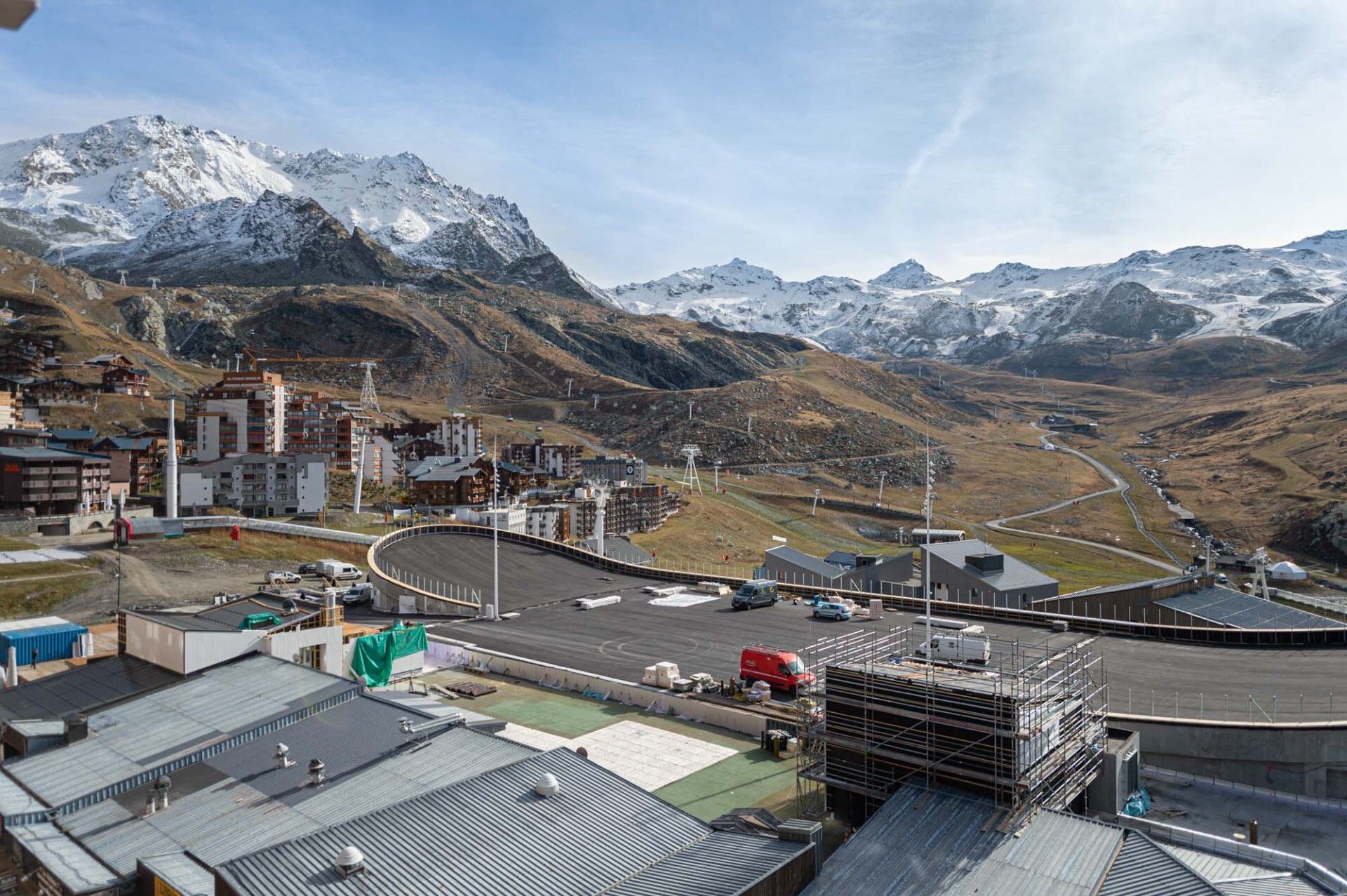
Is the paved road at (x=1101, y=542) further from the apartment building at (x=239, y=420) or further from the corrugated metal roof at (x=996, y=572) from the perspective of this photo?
the apartment building at (x=239, y=420)

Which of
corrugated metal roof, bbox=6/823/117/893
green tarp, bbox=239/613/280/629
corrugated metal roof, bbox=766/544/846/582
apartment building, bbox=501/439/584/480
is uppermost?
apartment building, bbox=501/439/584/480

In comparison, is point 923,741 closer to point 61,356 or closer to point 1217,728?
point 1217,728

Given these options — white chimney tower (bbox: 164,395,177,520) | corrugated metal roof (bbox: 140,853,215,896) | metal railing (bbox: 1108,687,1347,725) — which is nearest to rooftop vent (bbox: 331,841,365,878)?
corrugated metal roof (bbox: 140,853,215,896)

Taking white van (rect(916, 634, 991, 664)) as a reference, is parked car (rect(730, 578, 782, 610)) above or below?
below

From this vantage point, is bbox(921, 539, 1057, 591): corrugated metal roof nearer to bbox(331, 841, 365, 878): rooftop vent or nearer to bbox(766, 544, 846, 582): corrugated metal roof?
bbox(766, 544, 846, 582): corrugated metal roof

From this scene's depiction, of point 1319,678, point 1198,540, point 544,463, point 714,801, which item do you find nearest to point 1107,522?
point 1198,540

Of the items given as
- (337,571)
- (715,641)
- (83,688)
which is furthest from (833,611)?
(337,571)
